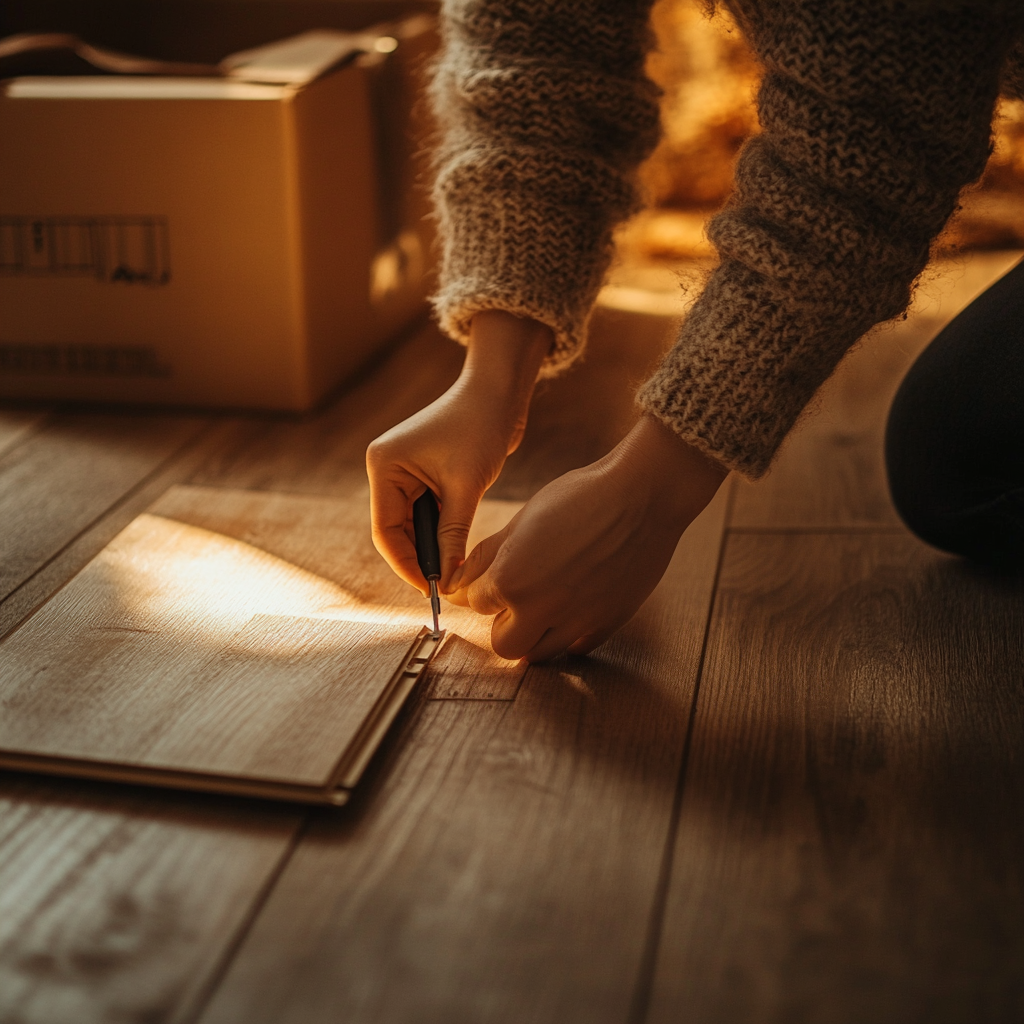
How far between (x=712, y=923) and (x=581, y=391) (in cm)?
95

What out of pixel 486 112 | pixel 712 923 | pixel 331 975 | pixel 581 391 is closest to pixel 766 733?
pixel 712 923

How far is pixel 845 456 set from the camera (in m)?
1.17

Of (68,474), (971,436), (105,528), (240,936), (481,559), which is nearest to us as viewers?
(240,936)

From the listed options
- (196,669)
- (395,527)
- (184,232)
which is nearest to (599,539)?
(395,527)

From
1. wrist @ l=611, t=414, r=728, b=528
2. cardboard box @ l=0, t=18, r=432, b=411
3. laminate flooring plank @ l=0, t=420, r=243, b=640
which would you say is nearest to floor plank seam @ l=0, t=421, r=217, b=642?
laminate flooring plank @ l=0, t=420, r=243, b=640

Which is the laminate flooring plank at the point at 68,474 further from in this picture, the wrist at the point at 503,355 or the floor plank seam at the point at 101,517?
the wrist at the point at 503,355

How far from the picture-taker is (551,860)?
21.6 inches

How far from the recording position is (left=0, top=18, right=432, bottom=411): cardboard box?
1168 millimetres

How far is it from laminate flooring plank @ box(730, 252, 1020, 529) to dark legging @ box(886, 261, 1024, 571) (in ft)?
0.17

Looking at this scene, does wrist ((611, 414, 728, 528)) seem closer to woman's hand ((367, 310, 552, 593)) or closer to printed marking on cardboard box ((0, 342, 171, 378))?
woman's hand ((367, 310, 552, 593))

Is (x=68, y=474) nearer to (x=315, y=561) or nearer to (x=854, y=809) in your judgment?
(x=315, y=561)

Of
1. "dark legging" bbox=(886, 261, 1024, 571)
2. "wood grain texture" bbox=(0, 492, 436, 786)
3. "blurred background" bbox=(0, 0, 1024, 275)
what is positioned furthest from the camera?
"blurred background" bbox=(0, 0, 1024, 275)

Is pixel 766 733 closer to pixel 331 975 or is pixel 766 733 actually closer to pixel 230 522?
pixel 331 975

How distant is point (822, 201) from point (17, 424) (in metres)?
0.99
